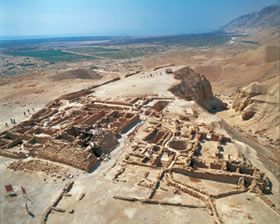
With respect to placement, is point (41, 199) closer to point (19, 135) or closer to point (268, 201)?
point (19, 135)

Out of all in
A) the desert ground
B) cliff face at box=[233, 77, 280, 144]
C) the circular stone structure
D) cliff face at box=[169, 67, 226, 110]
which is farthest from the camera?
cliff face at box=[169, 67, 226, 110]

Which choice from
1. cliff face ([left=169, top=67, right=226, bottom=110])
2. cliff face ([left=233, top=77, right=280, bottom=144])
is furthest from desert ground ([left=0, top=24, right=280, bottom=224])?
cliff face ([left=169, top=67, right=226, bottom=110])

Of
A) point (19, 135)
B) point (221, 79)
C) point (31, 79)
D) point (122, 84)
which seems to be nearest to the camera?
point (19, 135)

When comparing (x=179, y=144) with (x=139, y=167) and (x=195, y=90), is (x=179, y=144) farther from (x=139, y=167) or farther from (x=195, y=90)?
(x=195, y=90)

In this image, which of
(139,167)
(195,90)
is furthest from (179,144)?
(195,90)

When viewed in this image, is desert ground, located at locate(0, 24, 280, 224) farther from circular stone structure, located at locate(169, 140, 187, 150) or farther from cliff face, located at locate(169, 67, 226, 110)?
cliff face, located at locate(169, 67, 226, 110)

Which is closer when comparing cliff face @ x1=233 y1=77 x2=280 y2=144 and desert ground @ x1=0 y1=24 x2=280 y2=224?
desert ground @ x1=0 y1=24 x2=280 y2=224

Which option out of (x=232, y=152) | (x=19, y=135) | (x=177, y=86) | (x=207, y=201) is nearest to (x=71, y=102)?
(x=19, y=135)
